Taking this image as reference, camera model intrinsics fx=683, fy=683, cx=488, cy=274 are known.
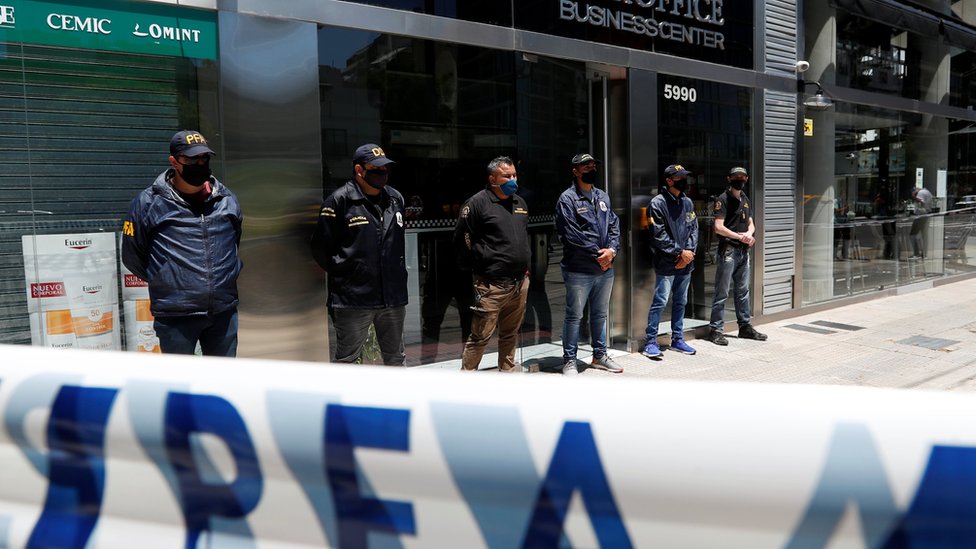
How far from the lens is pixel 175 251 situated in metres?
3.73

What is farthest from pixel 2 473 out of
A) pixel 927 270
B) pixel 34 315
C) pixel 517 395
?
pixel 927 270

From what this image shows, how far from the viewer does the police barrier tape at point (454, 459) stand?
1564 millimetres

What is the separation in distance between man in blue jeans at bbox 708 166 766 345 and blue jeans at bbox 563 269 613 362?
191 cm

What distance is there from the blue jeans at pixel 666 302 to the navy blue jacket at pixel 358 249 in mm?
3178

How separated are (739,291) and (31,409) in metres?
7.01

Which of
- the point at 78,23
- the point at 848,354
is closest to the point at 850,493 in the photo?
the point at 78,23

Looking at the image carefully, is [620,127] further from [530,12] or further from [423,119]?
[423,119]

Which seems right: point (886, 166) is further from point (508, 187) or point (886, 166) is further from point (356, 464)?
point (356, 464)

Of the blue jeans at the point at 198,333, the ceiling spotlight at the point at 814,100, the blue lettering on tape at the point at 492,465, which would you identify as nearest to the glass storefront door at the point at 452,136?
the blue jeans at the point at 198,333

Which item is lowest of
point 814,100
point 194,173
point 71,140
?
point 194,173

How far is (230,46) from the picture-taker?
4.74 meters

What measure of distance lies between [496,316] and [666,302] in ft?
7.40

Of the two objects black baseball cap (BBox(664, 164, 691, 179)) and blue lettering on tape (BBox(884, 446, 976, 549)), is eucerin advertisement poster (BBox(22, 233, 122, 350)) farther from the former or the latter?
black baseball cap (BBox(664, 164, 691, 179))

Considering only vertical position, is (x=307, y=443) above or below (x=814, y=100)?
A: below
